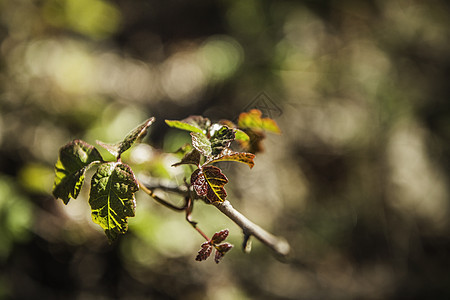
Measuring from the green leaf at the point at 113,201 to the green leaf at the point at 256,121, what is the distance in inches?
11.5

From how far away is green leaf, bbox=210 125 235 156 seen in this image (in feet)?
2.04

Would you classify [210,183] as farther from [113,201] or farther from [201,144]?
[113,201]

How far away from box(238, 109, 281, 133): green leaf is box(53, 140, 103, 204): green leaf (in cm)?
33

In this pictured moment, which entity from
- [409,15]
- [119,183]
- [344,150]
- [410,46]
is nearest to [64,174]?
[119,183]

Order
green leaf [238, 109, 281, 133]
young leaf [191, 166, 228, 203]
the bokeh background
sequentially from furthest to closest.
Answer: the bokeh background → green leaf [238, 109, 281, 133] → young leaf [191, 166, 228, 203]

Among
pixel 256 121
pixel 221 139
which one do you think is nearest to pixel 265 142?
pixel 256 121

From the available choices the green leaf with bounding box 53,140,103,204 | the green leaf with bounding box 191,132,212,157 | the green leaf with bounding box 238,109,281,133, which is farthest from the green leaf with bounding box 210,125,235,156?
the green leaf with bounding box 53,140,103,204

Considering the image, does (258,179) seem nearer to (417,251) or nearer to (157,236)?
(157,236)

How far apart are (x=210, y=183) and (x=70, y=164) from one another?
0.93 ft

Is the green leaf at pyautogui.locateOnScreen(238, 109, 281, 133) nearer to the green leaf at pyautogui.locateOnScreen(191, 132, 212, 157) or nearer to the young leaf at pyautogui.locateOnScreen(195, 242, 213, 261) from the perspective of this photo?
the green leaf at pyautogui.locateOnScreen(191, 132, 212, 157)

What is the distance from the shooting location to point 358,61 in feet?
9.09

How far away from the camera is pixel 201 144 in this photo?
62 cm

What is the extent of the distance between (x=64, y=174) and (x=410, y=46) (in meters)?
3.00

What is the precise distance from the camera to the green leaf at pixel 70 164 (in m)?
0.63
